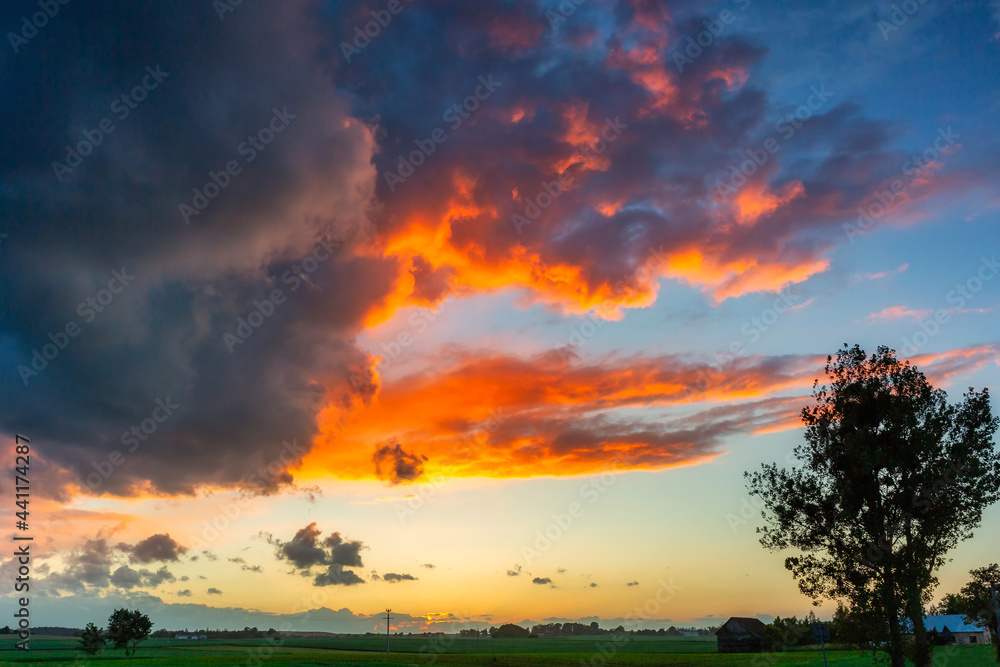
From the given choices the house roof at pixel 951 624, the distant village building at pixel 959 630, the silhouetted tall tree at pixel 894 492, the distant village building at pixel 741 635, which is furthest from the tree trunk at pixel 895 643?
the house roof at pixel 951 624

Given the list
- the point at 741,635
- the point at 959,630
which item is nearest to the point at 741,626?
the point at 741,635

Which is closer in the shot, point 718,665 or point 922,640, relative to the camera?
point 922,640

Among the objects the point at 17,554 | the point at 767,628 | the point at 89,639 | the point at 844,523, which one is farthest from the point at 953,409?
the point at 89,639

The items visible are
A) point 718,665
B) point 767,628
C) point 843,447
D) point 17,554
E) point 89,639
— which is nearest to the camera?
point 17,554

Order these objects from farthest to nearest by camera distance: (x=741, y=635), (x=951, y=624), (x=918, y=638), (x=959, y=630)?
1. (x=951, y=624)
2. (x=959, y=630)
3. (x=741, y=635)
4. (x=918, y=638)

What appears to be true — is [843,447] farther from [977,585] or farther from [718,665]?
[718,665]

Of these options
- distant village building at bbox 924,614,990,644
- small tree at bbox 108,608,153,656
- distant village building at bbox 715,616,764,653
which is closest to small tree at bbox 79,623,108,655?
small tree at bbox 108,608,153,656

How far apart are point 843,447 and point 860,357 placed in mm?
6066

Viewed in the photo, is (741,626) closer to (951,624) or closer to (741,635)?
(741,635)

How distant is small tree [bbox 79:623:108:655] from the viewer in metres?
127

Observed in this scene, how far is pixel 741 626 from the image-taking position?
161m

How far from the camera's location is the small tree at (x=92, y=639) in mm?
127050

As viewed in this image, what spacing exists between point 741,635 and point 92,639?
5615 inches

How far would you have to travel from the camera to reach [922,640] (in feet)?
129
